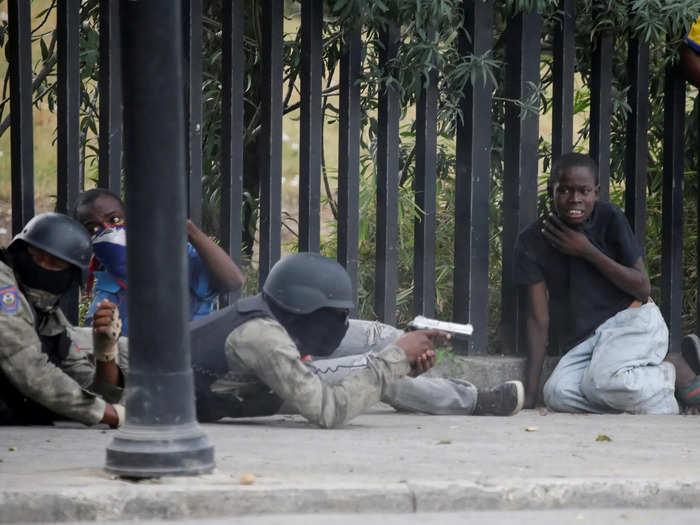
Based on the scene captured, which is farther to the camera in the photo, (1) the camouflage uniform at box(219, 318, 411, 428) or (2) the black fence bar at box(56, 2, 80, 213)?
(2) the black fence bar at box(56, 2, 80, 213)

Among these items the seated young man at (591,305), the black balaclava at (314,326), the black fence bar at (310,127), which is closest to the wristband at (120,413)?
the black balaclava at (314,326)

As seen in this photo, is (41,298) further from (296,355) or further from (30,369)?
(296,355)

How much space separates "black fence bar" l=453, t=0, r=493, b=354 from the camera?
6.03m

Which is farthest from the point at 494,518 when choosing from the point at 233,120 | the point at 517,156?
the point at 517,156

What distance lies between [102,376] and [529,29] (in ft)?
9.20

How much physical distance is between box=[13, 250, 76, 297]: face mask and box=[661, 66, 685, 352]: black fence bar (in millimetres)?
3299

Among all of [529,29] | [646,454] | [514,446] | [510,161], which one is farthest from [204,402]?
[529,29]

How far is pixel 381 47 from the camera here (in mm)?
5969

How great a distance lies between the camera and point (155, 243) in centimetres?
369

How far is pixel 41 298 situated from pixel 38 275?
0.10 metres

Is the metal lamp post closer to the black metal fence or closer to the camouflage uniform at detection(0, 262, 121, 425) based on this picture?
the camouflage uniform at detection(0, 262, 121, 425)

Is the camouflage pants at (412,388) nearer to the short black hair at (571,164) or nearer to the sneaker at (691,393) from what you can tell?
the short black hair at (571,164)

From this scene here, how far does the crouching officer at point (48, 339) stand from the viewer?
443cm

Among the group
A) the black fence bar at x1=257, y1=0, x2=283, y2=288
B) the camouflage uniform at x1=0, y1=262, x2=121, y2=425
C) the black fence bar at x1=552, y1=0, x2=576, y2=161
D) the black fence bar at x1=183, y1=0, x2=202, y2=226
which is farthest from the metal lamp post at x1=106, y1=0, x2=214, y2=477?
the black fence bar at x1=552, y1=0, x2=576, y2=161
